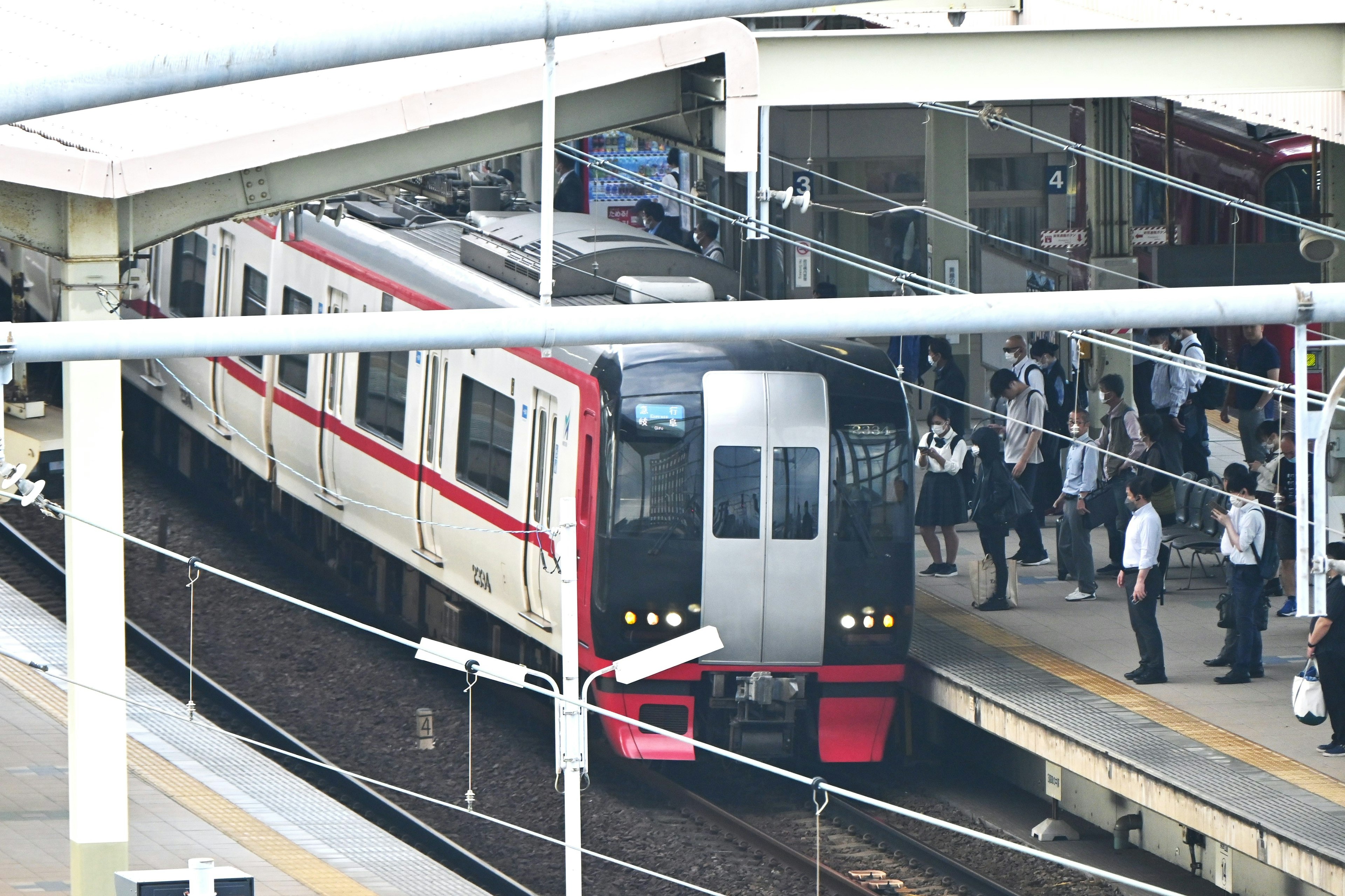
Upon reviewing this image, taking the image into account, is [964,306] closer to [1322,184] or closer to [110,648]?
[110,648]

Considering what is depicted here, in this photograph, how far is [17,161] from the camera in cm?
1018

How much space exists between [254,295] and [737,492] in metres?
6.57

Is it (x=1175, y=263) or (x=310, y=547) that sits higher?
(x=1175, y=263)

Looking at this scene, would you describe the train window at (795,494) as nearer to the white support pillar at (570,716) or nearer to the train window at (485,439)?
the train window at (485,439)

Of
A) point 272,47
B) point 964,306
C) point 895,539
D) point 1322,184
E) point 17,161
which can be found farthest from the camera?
point 1322,184

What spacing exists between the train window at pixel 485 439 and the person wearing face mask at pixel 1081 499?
3.90m

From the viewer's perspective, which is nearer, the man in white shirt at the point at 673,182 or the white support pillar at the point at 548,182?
the white support pillar at the point at 548,182

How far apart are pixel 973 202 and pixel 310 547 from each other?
875cm

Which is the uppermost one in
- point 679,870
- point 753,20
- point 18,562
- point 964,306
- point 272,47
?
point 753,20

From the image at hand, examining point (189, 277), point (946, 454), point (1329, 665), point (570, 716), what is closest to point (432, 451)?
point (946, 454)

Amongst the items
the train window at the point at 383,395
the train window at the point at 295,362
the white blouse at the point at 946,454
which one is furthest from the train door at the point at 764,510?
the train window at the point at 295,362

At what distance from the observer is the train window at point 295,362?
17.7m

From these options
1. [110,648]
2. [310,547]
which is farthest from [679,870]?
[310,547]

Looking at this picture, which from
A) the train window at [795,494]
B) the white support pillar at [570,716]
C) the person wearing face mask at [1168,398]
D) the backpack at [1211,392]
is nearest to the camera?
the white support pillar at [570,716]
